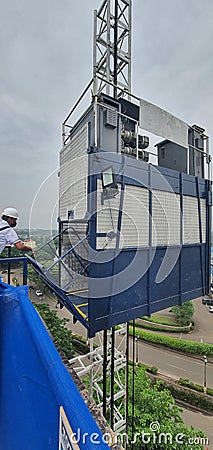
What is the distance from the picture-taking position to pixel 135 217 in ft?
11.5

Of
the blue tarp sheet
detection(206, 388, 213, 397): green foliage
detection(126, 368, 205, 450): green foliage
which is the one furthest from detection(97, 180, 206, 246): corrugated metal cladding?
detection(206, 388, 213, 397): green foliage

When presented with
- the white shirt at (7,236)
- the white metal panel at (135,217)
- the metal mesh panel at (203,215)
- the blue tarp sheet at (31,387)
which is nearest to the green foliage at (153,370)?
the metal mesh panel at (203,215)

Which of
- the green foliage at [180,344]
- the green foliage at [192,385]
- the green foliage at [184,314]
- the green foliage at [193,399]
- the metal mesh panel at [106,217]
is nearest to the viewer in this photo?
the metal mesh panel at [106,217]

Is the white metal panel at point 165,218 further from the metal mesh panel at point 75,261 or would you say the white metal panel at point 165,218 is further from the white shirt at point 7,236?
the white shirt at point 7,236

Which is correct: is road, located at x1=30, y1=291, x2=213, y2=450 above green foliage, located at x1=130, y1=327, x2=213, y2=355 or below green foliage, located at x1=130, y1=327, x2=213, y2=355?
below

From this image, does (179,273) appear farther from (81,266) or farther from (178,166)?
(178,166)

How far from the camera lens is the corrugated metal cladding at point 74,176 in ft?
11.5

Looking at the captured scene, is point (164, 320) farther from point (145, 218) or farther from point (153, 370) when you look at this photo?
point (145, 218)

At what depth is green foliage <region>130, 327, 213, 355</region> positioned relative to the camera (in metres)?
16.9

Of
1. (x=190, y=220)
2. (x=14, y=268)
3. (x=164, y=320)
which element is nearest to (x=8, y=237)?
(x=14, y=268)

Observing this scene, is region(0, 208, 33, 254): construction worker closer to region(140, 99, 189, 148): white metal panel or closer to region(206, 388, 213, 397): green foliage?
region(140, 99, 189, 148): white metal panel

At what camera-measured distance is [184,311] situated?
22297mm

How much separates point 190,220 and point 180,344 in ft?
53.4

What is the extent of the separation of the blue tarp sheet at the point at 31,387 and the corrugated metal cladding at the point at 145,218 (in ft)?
5.54
